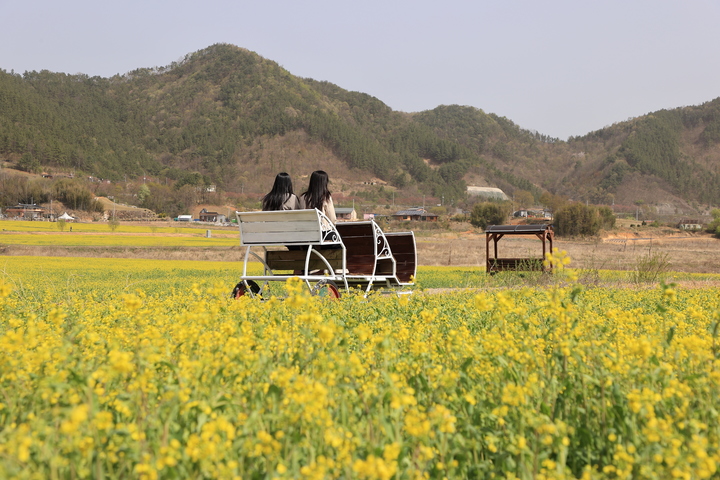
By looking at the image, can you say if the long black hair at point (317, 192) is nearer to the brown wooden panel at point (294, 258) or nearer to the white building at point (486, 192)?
the brown wooden panel at point (294, 258)

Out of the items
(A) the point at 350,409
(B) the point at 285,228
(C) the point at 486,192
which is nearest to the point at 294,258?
(B) the point at 285,228

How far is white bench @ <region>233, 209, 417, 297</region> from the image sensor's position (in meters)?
6.52

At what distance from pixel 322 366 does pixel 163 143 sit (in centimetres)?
19334

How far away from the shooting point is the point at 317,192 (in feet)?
24.2

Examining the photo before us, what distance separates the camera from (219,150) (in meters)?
168

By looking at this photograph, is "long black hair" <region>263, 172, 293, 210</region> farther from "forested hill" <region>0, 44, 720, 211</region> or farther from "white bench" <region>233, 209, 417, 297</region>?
"forested hill" <region>0, 44, 720, 211</region>

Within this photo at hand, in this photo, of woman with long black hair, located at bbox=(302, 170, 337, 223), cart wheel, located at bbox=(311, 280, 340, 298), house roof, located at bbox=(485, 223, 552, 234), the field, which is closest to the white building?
house roof, located at bbox=(485, 223, 552, 234)

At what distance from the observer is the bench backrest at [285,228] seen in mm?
6492

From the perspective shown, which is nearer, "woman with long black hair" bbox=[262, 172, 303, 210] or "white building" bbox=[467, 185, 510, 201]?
"woman with long black hair" bbox=[262, 172, 303, 210]

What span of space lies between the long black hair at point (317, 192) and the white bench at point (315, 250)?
0.44 meters

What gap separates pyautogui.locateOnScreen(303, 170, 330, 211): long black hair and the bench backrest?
0.60 m

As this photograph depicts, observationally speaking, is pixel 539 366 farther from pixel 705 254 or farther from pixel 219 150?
pixel 219 150

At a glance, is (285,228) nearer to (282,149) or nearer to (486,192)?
(486,192)

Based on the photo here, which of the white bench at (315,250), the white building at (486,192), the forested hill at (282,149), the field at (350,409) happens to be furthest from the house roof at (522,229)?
the white building at (486,192)
